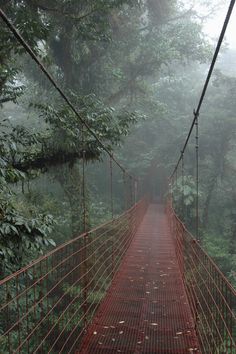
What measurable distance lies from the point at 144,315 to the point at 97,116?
3.38m

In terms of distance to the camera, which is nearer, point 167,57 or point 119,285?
point 119,285

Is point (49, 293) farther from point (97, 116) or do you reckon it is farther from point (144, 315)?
point (97, 116)

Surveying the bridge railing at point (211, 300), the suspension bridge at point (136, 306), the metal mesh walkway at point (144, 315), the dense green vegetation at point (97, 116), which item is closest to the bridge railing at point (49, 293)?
the suspension bridge at point (136, 306)

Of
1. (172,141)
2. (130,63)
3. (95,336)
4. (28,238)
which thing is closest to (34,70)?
(130,63)

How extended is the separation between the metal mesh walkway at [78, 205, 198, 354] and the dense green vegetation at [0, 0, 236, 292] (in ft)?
2.56

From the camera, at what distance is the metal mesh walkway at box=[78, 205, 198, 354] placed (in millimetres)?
2613

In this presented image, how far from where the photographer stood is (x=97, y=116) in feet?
19.6

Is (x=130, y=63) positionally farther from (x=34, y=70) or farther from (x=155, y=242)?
(x=155, y=242)

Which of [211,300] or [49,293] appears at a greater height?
[49,293]

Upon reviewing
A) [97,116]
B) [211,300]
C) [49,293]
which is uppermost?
[97,116]

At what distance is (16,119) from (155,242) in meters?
10.6

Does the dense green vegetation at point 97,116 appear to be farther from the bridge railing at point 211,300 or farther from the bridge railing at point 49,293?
the bridge railing at point 211,300

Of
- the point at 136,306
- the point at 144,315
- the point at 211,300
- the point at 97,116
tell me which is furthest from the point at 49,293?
the point at 97,116

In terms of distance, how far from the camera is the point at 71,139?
5766 mm
